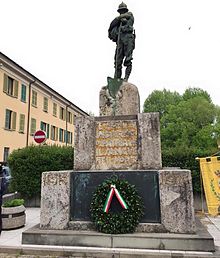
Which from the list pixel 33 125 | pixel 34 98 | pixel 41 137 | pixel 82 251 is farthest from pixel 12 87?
pixel 82 251

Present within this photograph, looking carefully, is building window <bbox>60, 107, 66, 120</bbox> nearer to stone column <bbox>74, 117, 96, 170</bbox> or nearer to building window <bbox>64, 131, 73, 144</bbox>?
building window <bbox>64, 131, 73, 144</bbox>

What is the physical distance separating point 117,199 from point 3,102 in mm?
17205

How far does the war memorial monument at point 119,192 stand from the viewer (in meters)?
4.47

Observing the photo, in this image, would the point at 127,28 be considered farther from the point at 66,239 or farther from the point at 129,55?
the point at 66,239

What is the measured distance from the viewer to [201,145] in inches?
1008

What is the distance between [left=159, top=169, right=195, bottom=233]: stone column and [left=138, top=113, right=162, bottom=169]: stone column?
0.47 metres

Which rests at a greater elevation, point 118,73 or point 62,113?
point 62,113

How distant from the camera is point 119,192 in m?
4.66

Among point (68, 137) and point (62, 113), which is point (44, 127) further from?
point (68, 137)

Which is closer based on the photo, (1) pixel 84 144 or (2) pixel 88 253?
(2) pixel 88 253

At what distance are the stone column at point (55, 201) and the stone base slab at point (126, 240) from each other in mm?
224

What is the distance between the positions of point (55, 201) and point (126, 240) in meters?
1.69

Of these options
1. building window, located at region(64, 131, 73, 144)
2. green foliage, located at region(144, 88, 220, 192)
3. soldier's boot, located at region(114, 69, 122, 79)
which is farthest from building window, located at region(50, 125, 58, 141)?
soldier's boot, located at region(114, 69, 122, 79)

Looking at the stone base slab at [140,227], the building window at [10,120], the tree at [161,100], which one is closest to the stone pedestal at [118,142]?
the stone base slab at [140,227]
